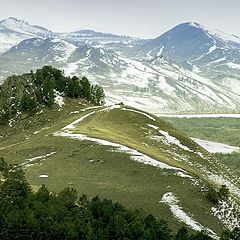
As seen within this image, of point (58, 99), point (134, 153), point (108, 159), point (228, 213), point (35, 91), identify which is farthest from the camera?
point (58, 99)

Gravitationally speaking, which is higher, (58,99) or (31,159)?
(31,159)

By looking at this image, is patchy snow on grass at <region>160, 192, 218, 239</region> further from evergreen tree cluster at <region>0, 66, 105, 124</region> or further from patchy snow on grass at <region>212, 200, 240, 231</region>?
evergreen tree cluster at <region>0, 66, 105, 124</region>

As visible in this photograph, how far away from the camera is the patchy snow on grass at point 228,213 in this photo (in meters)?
39.7

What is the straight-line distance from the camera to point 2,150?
6525cm

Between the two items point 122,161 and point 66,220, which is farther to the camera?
point 122,161

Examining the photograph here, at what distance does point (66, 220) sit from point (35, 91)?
6859 cm

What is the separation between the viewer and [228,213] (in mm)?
41875

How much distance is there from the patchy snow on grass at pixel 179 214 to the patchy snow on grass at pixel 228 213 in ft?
10.3

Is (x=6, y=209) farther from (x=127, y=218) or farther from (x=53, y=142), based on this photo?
(x=53, y=142)

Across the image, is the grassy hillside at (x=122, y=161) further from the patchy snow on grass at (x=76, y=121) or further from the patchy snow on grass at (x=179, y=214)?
the patchy snow on grass at (x=76, y=121)

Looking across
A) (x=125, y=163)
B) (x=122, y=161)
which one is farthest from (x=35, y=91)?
(x=125, y=163)

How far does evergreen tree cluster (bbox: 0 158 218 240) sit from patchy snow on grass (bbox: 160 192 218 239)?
6.55 m

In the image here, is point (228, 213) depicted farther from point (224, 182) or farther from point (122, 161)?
point (224, 182)

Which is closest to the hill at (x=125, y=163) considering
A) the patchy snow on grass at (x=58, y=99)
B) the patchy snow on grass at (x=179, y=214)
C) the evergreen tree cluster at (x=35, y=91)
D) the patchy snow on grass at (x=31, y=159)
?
the patchy snow on grass at (x=179, y=214)
